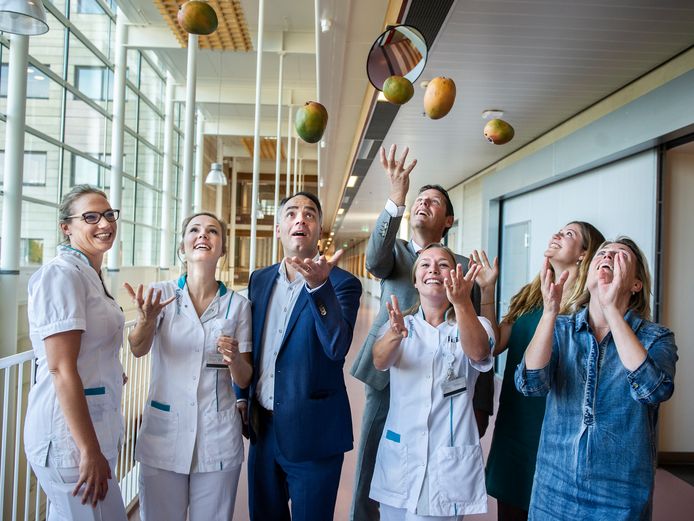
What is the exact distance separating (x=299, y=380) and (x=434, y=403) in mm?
460

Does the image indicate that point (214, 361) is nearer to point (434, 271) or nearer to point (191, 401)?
point (191, 401)

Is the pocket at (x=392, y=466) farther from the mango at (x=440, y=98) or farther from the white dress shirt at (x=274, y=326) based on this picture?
the mango at (x=440, y=98)

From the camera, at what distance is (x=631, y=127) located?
4.13m

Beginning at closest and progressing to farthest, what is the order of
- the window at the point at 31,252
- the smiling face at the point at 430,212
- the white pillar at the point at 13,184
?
the smiling face at the point at 430,212
the white pillar at the point at 13,184
the window at the point at 31,252

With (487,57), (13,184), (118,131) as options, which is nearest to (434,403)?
(487,57)

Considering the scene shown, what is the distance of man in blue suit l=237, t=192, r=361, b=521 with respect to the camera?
187 cm

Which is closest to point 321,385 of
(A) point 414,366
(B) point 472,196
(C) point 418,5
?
(A) point 414,366

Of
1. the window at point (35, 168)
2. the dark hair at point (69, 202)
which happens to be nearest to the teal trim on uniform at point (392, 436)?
the dark hair at point (69, 202)

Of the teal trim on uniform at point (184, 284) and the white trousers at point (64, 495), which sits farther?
the teal trim on uniform at point (184, 284)

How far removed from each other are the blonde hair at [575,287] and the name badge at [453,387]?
50 cm

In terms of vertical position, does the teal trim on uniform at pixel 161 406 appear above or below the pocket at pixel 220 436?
above

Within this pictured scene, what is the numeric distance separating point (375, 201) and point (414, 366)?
12.6 metres

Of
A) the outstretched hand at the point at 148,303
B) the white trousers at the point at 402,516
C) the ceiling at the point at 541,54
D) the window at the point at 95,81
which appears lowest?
the white trousers at the point at 402,516

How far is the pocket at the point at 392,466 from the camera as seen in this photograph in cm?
183
